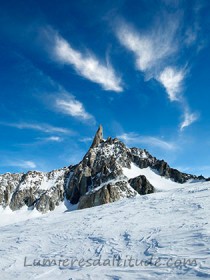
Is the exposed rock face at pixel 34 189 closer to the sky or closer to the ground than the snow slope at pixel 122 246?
closer to the sky

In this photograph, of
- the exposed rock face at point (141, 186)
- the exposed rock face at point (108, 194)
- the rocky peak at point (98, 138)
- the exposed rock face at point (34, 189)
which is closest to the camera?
the exposed rock face at point (108, 194)

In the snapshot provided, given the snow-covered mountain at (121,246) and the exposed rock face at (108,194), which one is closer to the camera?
the snow-covered mountain at (121,246)

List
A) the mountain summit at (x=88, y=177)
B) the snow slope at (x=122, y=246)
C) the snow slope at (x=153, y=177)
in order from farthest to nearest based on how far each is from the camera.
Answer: the mountain summit at (x=88, y=177) → the snow slope at (x=153, y=177) → the snow slope at (x=122, y=246)

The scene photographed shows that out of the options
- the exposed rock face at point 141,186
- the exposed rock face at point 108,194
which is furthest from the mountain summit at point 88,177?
the exposed rock face at point 108,194

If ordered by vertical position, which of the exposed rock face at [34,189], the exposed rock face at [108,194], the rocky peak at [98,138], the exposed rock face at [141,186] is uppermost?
the rocky peak at [98,138]

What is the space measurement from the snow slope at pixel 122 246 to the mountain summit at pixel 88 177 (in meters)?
90.4

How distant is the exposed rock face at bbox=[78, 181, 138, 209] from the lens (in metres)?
89.2

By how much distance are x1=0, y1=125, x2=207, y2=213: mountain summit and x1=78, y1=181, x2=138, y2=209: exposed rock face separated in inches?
440

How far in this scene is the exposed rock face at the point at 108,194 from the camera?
8925cm

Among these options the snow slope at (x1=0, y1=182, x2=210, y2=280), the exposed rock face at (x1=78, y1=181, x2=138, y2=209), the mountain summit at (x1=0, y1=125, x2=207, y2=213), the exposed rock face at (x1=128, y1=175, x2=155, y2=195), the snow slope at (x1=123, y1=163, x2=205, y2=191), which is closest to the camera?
the snow slope at (x1=0, y1=182, x2=210, y2=280)

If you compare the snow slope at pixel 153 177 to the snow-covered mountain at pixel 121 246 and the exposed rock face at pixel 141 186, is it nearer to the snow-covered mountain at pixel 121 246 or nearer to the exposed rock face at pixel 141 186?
the exposed rock face at pixel 141 186

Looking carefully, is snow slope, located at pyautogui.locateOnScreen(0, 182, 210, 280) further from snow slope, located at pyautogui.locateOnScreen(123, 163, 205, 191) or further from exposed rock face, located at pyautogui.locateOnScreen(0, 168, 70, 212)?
exposed rock face, located at pyautogui.locateOnScreen(0, 168, 70, 212)

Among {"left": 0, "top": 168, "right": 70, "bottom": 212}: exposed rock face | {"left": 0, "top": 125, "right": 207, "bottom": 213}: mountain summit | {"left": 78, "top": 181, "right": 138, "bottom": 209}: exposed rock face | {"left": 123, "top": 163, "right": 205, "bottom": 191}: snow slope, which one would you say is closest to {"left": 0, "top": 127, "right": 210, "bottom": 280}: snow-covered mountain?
{"left": 78, "top": 181, "right": 138, "bottom": 209}: exposed rock face

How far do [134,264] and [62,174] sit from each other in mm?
135476
